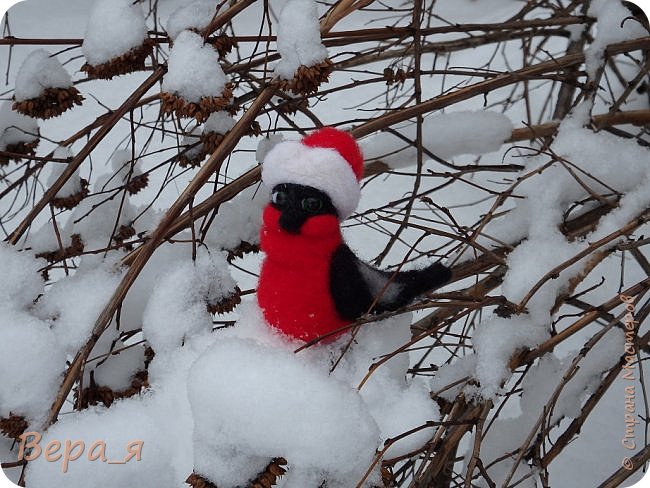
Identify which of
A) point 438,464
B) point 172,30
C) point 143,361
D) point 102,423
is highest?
point 172,30

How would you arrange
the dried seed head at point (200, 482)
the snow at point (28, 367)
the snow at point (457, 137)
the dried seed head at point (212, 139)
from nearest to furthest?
the dried seed head at point (200, 482)
the snow at point (28, 367)
the dried seed head at point (212, 139)
the snow at point (457, 137)

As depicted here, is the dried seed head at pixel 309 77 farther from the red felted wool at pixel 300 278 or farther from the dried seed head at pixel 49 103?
the dried seed head at pixel 49 103

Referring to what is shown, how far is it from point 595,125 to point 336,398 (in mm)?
472

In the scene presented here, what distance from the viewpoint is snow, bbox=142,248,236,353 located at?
540 mm

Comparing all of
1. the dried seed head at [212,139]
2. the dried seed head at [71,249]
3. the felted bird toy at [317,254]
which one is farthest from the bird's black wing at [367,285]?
the dried seed head at [71,249]

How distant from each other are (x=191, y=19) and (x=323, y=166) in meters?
0.19

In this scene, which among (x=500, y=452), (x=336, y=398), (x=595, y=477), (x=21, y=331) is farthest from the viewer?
(x=595, y=477)

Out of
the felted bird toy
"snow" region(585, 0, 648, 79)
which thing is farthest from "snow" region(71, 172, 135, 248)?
"snow" region(585, 0, 648, 79)

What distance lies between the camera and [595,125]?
723 millimetres

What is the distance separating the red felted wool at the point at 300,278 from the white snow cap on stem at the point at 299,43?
0.11 metres

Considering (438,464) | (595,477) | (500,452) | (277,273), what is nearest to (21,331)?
(277,273)

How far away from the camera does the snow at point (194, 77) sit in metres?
0.48

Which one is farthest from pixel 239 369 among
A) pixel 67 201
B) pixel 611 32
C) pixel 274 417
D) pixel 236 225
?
pixel 611 32

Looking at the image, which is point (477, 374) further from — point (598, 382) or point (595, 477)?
point (595, 477)
